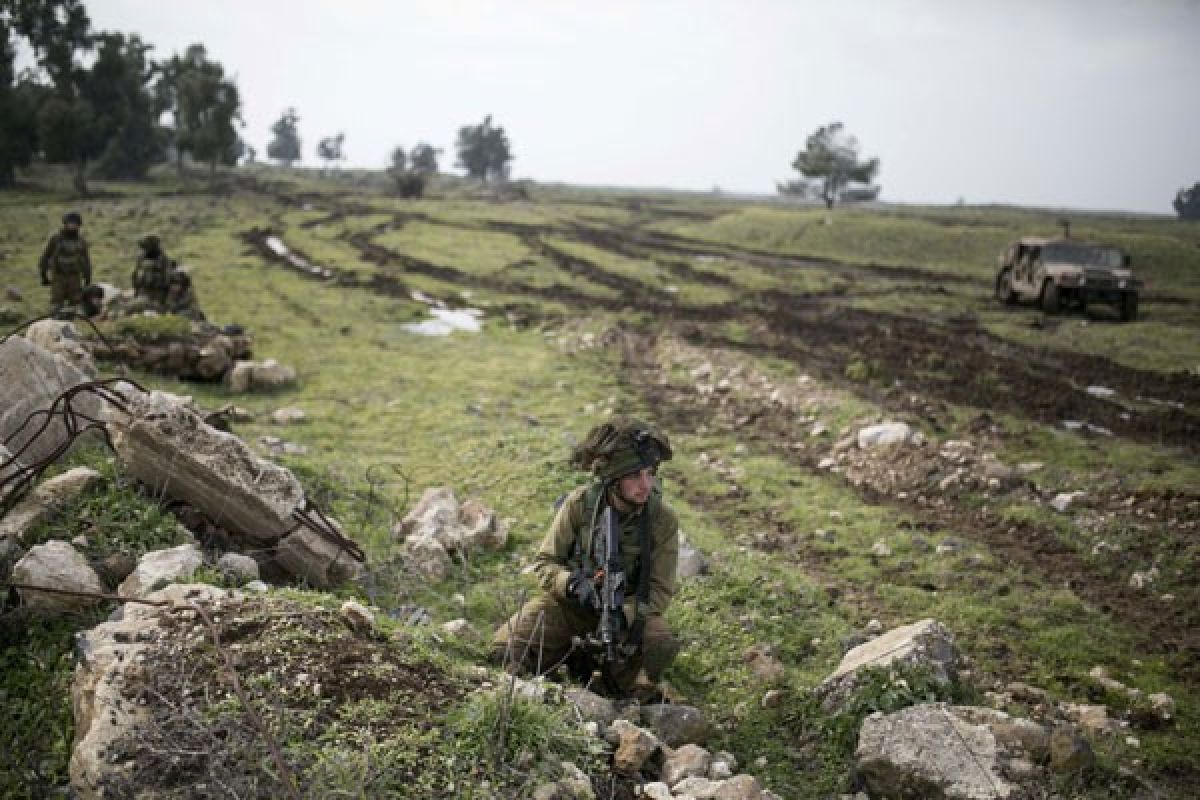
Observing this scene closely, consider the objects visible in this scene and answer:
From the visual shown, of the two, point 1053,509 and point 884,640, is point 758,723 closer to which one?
point 884,640

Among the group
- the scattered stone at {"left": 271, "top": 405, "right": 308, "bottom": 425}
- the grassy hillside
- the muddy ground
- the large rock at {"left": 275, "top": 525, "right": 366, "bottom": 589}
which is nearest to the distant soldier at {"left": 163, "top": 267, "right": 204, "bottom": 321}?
the grassy hillside

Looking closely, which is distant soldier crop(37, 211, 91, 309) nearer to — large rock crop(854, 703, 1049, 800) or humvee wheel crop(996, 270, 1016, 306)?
large rock crop(854, 703, 1049, 800)

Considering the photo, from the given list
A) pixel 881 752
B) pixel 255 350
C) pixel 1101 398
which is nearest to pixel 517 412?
pixel 255 350

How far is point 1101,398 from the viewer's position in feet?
38.0

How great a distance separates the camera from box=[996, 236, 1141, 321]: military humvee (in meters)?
18.0

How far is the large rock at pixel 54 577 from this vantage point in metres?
3.40

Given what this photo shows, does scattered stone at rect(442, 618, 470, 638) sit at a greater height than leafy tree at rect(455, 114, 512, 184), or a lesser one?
lesser

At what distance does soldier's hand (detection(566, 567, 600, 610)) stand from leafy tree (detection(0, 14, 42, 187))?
5730cm

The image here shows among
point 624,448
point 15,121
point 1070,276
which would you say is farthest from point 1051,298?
point 15,121

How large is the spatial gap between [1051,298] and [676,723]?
62.6 ft

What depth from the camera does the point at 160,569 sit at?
3750 mm

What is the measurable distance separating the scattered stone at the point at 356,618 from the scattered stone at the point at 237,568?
0.91 m

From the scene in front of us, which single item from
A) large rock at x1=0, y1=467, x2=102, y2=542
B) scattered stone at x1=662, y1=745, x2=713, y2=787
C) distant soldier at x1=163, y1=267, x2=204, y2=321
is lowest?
scattered stone at x1=662, y1=745, x2=713, y2=787

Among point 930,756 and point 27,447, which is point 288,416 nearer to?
point 27,447
